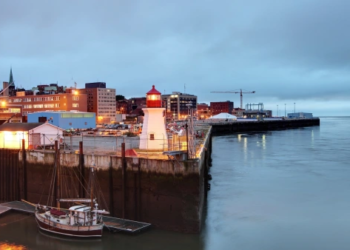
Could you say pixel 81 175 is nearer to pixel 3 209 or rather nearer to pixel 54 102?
pixel 3 209

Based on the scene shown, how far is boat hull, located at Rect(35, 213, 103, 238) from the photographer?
18.7m

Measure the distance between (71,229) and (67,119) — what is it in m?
58.2

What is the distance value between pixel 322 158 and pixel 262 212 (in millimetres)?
33502

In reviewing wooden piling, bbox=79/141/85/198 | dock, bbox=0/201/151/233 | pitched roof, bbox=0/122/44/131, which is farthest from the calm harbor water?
pitched roof, bbox=0/122/44/131

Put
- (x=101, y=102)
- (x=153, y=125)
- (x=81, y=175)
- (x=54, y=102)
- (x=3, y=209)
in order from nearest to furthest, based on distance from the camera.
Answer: (x=81, y=175) → (x=3, y=209) → (x=153, y=125) → (x=54, y=102) → (x=101, y=102)

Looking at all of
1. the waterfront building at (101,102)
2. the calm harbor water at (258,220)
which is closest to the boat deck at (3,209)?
the calm harbor water at (258,220)

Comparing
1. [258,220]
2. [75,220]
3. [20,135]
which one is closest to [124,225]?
[75,220]

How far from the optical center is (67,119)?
74.0 m

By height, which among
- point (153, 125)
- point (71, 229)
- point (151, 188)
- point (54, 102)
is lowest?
point (71, 229)

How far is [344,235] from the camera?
824 inches

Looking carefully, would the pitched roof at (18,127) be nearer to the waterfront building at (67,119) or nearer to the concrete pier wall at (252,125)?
the waterfront building at (67,119)

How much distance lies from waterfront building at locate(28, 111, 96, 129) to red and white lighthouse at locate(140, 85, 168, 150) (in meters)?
46.3

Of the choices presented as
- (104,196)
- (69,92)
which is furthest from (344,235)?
(69,92)

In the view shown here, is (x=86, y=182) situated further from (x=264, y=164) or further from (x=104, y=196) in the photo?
(x=264, y=164)
